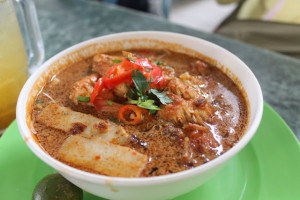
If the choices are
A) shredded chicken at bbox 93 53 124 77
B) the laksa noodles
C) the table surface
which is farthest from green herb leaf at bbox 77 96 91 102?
the table surface

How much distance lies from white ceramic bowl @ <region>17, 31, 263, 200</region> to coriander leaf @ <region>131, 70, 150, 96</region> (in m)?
0.59

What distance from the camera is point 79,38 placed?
11.1 ft

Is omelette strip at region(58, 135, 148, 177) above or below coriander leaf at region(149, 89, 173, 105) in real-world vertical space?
below

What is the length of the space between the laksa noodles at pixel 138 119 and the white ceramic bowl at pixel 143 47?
9cm

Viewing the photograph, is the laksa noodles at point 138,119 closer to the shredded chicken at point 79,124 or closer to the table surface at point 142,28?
the shredded chicken at point 79,124

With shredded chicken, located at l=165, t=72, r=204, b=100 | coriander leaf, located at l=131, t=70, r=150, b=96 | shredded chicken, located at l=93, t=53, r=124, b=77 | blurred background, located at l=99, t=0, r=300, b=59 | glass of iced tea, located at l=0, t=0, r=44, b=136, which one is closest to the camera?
coriander leaf, located at l=131, t=70, r=150, b=96

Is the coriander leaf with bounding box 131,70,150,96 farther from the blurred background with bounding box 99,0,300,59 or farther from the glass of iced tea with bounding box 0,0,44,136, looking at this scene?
the blurred background with bounding box 99,0,300,59

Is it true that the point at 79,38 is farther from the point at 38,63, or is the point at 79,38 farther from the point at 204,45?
the point at 204,45

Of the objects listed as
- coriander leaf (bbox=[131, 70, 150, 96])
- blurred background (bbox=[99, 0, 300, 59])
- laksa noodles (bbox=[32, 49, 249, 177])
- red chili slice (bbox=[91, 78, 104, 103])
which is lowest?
blurred background (bbox=[99, 0, 300, 59])

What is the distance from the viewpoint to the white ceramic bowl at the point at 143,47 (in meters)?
1.27

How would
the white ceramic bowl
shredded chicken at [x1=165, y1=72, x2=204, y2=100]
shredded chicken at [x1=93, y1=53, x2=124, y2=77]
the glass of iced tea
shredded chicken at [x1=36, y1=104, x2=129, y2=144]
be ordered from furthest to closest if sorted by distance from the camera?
the glass of iced tea
shredded chicken at [x1=93, y1=53, x2=124, y2=77]
shredded chicken at [x1=165, y1=72, x2=204, y2=100]
shredded chicken at [x1=36, y1=104, x2=129, y2=144]
the white ceramic bowl

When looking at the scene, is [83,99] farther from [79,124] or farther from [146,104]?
[146,104]

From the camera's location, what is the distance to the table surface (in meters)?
2.52

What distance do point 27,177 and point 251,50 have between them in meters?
2.34
